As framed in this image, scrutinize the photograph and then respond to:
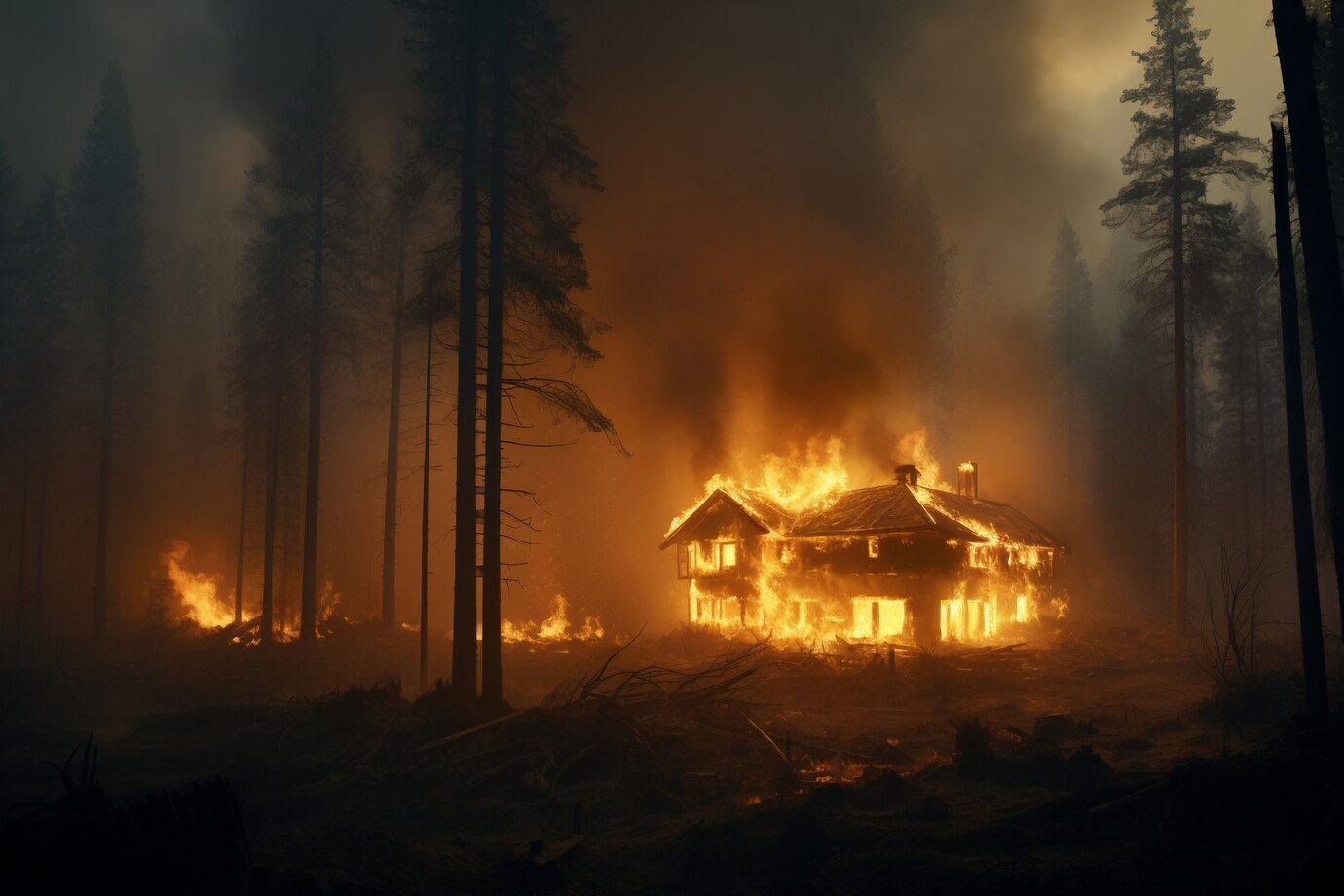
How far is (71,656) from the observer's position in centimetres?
2781

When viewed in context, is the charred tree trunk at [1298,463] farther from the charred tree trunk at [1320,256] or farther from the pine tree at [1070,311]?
the pine tree at [1070,311]

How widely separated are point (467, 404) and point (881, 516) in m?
16.9

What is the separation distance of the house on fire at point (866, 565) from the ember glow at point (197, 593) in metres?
23.1

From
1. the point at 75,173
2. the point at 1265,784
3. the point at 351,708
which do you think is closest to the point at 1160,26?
the point at 1265,784

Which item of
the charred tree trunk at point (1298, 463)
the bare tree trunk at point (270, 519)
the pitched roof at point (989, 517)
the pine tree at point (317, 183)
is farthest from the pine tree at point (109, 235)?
the charred tree trunk at point (1298, 463)

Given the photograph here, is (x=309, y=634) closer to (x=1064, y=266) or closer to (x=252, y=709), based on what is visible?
(x=252, y=709)

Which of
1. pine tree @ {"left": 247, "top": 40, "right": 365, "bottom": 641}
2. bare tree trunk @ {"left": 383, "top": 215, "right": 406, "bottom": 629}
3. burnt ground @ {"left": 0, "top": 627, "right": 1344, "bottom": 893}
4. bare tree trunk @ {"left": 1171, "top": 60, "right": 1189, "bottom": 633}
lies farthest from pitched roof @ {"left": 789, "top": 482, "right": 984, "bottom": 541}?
pine tree @ {"left": 247, "top": 40, "right": 365, "bottom": 641}

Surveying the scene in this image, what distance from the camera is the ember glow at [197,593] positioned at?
40.4 meters

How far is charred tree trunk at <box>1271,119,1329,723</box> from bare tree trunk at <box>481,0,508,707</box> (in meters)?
11.8

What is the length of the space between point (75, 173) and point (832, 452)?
1245 inches

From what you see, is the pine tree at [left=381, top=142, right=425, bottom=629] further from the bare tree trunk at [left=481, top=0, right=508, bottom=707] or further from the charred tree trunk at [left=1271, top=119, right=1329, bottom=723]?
the charred tree trunk at [left=1271, top=119, right=1329, bottom=723]

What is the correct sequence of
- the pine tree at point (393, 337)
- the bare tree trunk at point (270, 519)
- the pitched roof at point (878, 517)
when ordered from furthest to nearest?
the pine tree at point (393, 337) < the bare tree trunk at point (270, 519) < the pitched roof at point (878, 517)

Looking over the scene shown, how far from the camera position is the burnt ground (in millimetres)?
6988

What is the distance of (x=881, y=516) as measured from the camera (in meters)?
28.1
